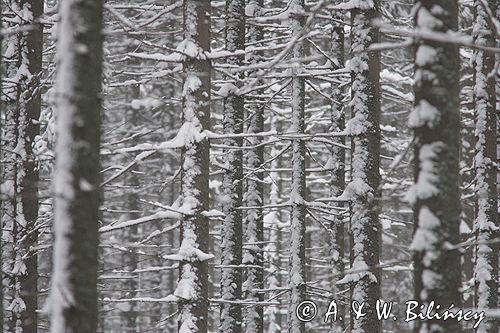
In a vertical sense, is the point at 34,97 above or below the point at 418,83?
above

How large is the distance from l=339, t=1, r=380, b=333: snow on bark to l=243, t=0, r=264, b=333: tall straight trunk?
4910mm

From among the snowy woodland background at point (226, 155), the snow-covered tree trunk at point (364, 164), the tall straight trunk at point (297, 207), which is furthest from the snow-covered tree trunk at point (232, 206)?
the snow-covered tree trunk at point (364, 164)

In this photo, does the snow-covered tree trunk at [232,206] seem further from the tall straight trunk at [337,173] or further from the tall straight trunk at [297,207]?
the tall straight trunk at [337,173]

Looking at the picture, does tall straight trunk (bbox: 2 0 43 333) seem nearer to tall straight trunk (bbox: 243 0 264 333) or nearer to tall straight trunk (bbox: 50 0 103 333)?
tall straight trunk (bbox: 243 0 264 333)

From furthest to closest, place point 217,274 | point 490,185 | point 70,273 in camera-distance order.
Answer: point 217,274, point 490,185, point 70,273

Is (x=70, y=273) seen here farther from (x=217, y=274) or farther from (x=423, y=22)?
(x=217, y=274)

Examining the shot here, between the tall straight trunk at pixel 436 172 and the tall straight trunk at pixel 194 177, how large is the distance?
4154 millimetres

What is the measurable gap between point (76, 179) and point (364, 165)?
21.6 feet

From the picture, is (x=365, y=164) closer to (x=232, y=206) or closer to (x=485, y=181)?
(x=485, y=181)

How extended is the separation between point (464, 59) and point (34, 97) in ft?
35.6

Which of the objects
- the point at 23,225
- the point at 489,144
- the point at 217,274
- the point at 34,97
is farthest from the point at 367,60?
the point at 217,274

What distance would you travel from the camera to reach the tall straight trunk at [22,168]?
1187 centimetres

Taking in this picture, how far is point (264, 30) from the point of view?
56.6 ft

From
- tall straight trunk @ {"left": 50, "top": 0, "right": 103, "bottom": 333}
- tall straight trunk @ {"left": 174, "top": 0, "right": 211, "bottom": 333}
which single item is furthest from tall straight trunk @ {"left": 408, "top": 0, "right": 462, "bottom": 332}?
tall straight trunk @ {"left": 174, "top": 0, "right": 211, "bottom": 333}
